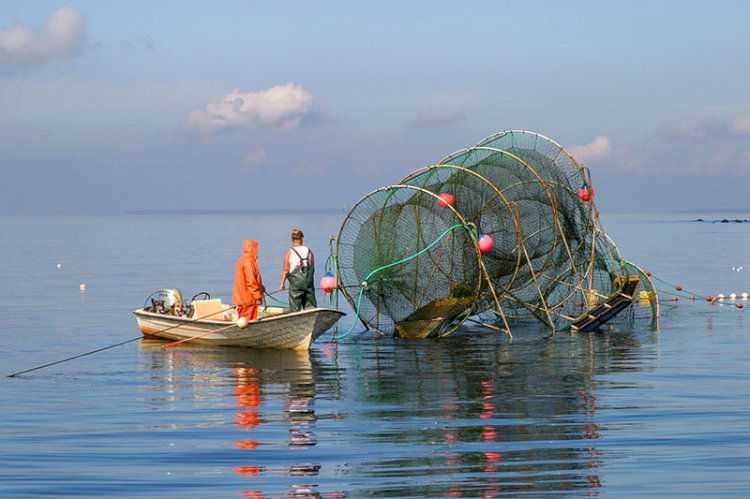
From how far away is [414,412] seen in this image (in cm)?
1501

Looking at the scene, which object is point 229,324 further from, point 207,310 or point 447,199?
point 447,199

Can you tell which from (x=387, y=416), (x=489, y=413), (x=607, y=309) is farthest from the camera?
(x=607, y=309)

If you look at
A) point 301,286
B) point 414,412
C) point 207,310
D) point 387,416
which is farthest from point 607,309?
point 387,416

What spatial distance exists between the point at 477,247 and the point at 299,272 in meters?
3.54

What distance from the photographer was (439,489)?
10.7 metres

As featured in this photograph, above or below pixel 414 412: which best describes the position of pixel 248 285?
above

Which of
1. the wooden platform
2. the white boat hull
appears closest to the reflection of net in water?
the wooden platform

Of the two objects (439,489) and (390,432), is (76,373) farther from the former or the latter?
(439,489)

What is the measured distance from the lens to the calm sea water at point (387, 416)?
1114cm

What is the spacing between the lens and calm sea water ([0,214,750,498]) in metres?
11.1

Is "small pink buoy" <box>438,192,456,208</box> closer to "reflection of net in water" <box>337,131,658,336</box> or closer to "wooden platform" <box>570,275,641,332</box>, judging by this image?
"reflection of net in water" <box>337,131,658,336</box>

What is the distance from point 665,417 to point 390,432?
141 inches

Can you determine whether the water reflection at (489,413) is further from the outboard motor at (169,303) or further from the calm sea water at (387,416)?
the outboard motor at (169,303)

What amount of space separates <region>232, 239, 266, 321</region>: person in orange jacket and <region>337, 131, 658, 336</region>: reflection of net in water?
271 cm
